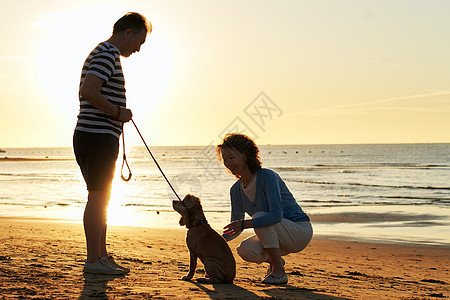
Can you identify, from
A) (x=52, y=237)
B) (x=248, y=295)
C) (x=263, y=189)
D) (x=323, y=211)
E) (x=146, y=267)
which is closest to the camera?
(x=248, y=295)

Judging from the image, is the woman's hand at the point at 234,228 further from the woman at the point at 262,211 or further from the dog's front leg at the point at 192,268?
the dog's front leg at the point at 192,268

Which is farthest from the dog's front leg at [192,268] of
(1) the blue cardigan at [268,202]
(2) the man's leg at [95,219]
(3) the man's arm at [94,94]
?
(3) the man's arm at [94,94]

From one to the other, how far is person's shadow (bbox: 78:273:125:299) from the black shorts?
29.8 inches

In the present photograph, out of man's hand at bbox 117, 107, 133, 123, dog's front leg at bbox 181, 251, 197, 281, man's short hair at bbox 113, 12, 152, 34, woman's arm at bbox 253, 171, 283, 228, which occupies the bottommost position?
dog's front leg at bbox 181, 251, 197, 281

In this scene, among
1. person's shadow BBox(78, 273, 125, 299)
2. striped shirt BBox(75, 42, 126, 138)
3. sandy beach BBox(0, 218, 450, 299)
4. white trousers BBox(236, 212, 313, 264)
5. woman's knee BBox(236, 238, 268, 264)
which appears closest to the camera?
person's shadow BBox(78, 273, 125, 299)

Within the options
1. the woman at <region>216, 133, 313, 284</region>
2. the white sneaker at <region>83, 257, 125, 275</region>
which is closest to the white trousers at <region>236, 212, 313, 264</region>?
the woman at <region>216, 133, 313, 284</region>

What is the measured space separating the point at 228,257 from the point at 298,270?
183cm

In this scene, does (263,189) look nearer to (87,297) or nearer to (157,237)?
(87,297)

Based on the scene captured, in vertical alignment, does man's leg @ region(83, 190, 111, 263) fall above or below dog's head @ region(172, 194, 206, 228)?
below

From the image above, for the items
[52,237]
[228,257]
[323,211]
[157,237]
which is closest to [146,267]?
[228,257]

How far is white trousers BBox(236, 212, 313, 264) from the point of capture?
4664 mm

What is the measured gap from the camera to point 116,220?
13.1 metres

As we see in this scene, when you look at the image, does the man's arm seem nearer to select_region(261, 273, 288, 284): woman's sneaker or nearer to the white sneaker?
the white sneaker

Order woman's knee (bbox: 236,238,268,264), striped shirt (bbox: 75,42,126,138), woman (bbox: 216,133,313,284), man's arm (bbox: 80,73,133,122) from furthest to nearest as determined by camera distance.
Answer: woman's knee (bbox: 236,238,268,264), woman (bbox: 216,133,313,284), striped shirt (bbox: 75,42,126,138), man's arm (bbox: 80,73,133,122)
